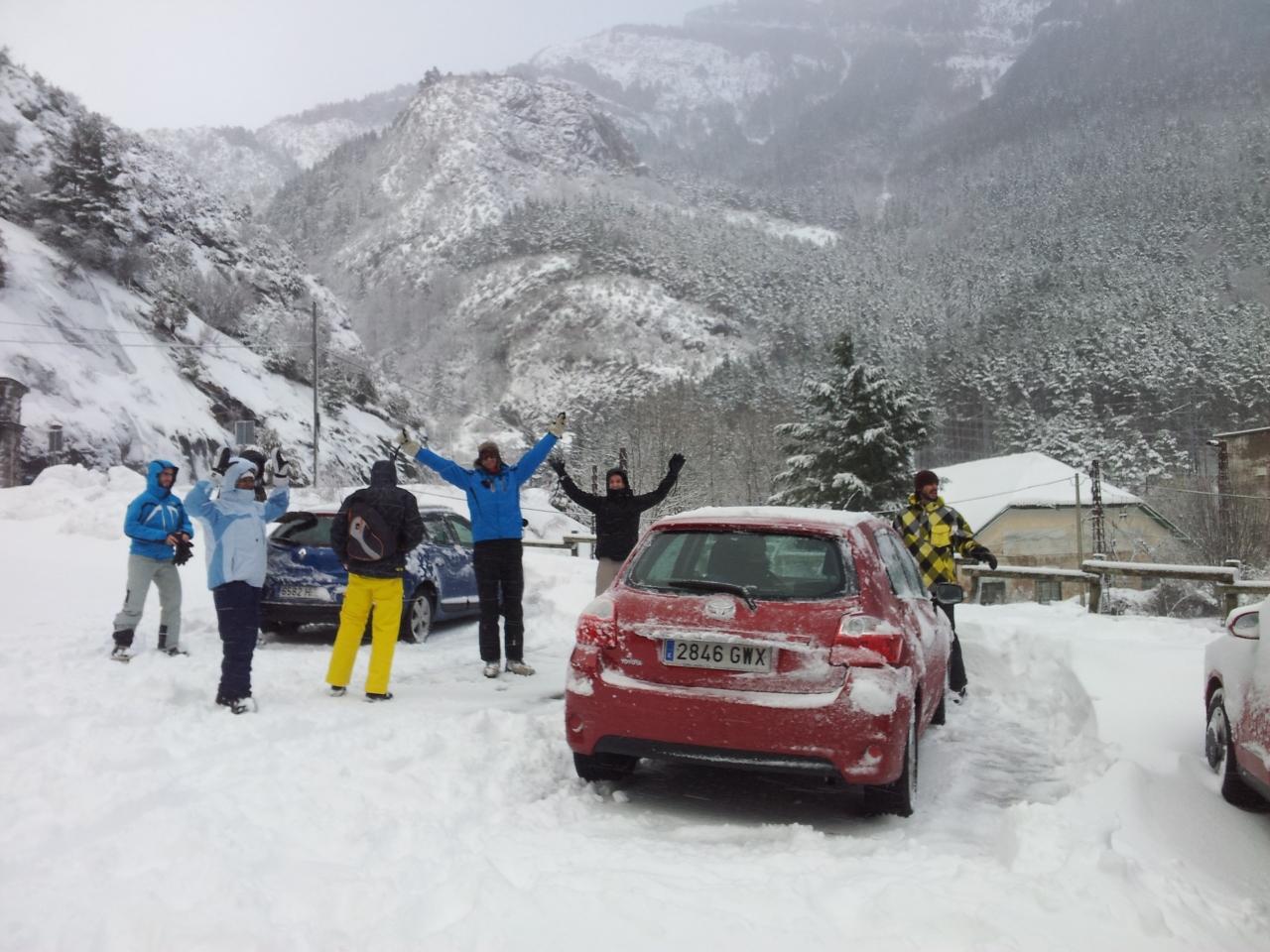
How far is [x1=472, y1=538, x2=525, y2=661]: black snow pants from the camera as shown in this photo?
758cm

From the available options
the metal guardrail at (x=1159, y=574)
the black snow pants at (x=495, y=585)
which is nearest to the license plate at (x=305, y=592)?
the black snow pants at (x=495, y=585)

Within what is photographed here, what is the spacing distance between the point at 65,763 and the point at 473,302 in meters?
159

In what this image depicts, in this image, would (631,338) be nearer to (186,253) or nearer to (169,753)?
(186,253)

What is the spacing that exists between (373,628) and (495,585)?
133 centimetres

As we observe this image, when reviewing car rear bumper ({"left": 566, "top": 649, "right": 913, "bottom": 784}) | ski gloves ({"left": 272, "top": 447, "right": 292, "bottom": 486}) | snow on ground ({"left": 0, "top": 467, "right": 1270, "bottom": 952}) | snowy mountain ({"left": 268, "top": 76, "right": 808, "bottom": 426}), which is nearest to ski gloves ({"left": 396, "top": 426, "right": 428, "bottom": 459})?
ski gloves ({"left": 272, "top": 447, "right": 292, "bottom": 486})

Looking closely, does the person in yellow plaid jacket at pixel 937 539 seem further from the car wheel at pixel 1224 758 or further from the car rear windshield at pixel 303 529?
the car rear windshield at pixel 303 529

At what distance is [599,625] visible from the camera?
15.7 ft

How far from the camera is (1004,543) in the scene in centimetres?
5400

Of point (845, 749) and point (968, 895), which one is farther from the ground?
point (845, 749)

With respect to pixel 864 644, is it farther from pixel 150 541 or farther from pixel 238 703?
pixel 150 541

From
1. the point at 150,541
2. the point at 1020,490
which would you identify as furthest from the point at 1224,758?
the point at 1020,490

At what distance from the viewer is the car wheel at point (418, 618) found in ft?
31.0

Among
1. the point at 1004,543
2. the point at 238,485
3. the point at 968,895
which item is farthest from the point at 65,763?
the point at 1004,543

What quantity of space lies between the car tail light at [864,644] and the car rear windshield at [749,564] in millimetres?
212
